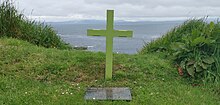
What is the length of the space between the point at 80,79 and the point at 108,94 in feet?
2.47

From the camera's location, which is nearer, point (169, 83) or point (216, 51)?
point (169, 83)

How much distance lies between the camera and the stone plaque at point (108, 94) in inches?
182

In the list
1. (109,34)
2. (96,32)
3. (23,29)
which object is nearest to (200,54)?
(109,34)

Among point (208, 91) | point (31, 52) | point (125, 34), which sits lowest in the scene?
point (208, 91)

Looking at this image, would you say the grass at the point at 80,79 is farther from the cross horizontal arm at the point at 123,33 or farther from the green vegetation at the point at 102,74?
the cross horizontal arm at the point at 123,33

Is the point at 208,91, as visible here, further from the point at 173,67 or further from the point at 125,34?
the point at 125,34

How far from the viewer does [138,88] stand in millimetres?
5059

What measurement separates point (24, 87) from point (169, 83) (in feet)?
7.05

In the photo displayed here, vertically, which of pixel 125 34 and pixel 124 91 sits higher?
pixel 125 34

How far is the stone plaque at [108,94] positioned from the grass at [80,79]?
9 centimetres

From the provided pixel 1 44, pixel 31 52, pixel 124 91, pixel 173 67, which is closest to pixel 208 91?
pixel 173 67

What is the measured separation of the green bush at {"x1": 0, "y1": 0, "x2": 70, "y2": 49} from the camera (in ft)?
26.1

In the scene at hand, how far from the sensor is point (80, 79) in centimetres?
536

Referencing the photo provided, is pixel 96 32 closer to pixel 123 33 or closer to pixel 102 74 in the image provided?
pixel 123 33
